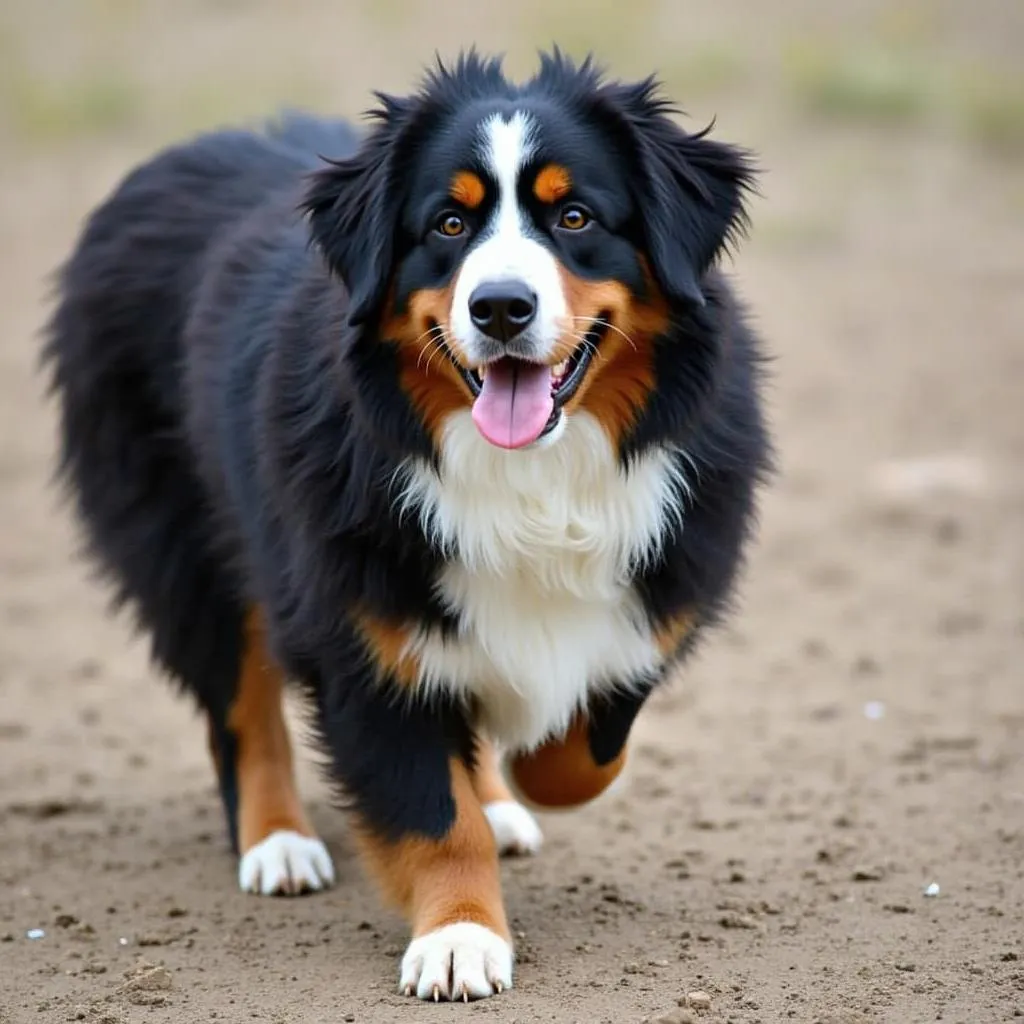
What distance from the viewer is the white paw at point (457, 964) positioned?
4418 millimetres

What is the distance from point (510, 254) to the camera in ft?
14.4

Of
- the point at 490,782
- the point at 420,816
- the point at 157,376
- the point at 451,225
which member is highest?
the point at 157,376

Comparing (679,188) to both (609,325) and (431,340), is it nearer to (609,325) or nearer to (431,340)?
(609,325)

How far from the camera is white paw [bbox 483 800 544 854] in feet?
19.0

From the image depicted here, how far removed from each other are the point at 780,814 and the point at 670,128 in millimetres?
2448

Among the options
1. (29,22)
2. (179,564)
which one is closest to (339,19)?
(29,22)

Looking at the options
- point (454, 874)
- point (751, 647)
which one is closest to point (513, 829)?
point (454, 874)

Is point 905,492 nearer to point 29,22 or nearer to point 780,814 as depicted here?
point 780,814

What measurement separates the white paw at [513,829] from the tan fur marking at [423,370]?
167 cm

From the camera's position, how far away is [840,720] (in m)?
7.04

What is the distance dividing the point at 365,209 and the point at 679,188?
2.71 feet

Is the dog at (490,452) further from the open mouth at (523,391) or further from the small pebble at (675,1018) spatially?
the small pebble at (675,1018)

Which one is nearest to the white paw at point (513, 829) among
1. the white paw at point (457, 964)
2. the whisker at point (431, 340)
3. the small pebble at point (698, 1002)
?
the white paw at point (457, 964)

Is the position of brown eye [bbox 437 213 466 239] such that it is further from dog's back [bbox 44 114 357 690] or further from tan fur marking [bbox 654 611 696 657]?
dog's back [bbox 44 114 357 690]
